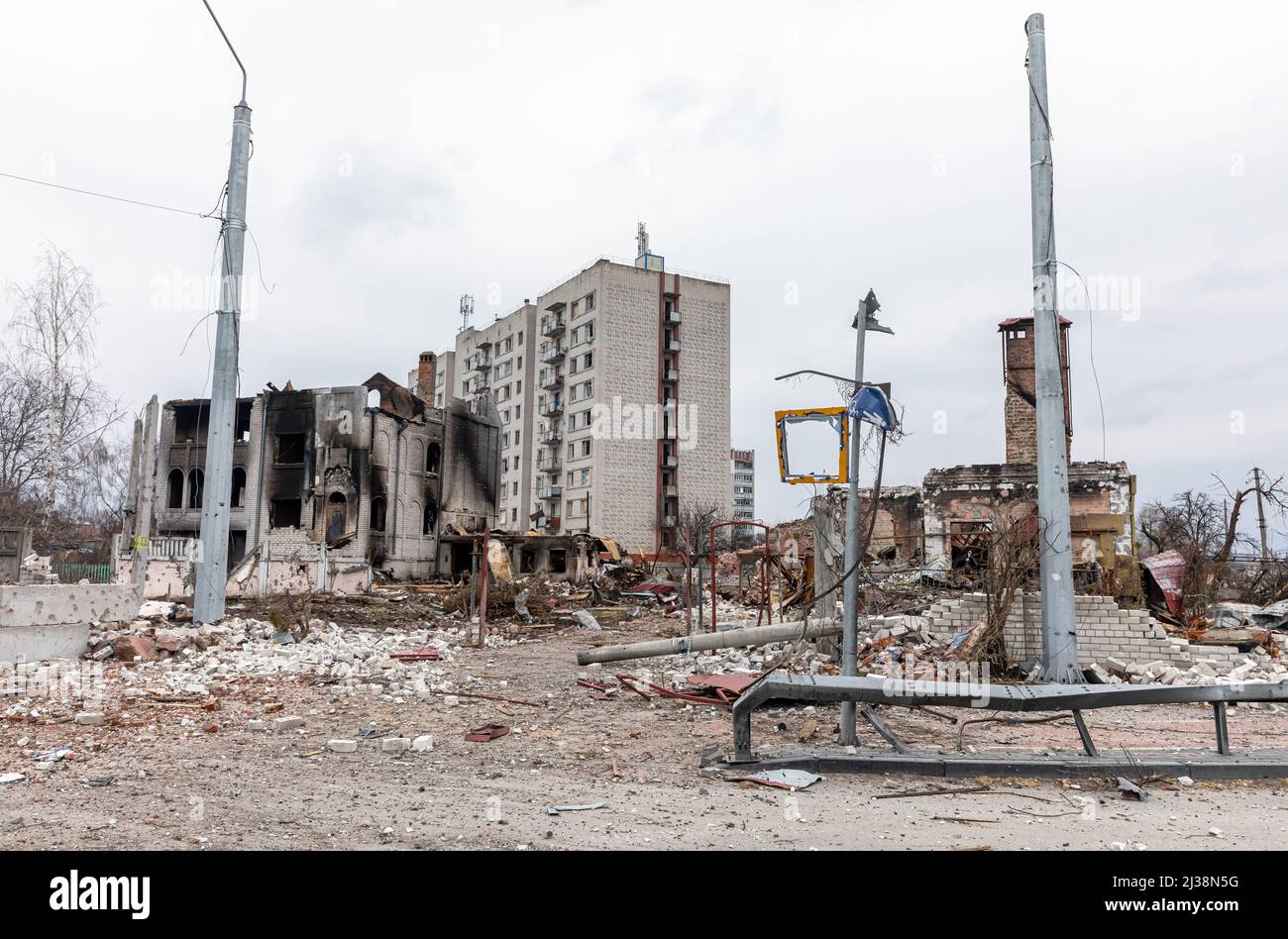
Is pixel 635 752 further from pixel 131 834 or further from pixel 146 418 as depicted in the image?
pixel 146 418

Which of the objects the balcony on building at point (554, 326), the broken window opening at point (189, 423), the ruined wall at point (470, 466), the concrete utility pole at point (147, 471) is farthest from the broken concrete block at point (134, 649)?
the balcony on building at point (554, 326)

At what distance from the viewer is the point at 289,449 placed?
1523 inches

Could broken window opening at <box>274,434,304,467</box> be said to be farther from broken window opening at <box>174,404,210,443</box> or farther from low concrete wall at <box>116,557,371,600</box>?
low concrete wall at <box>116,557,371,600</box>

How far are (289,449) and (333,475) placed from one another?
3.11m

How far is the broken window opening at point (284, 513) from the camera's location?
38.8 m

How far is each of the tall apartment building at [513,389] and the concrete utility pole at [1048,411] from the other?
5663 centimetres

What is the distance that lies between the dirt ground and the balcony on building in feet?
181

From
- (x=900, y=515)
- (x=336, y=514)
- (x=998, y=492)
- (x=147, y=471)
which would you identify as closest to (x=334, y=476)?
(x=336, y=514)

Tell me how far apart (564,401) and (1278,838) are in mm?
58122

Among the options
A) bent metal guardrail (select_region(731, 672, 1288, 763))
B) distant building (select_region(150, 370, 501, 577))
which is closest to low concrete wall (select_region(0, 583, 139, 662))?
bent metal guardrail (select_region(731, 672, 1288, 763))

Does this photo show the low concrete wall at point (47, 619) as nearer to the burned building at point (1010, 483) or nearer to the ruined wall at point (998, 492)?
the ruined wall at point (998, 492)

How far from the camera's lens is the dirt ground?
4445 mm

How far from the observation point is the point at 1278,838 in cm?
450
